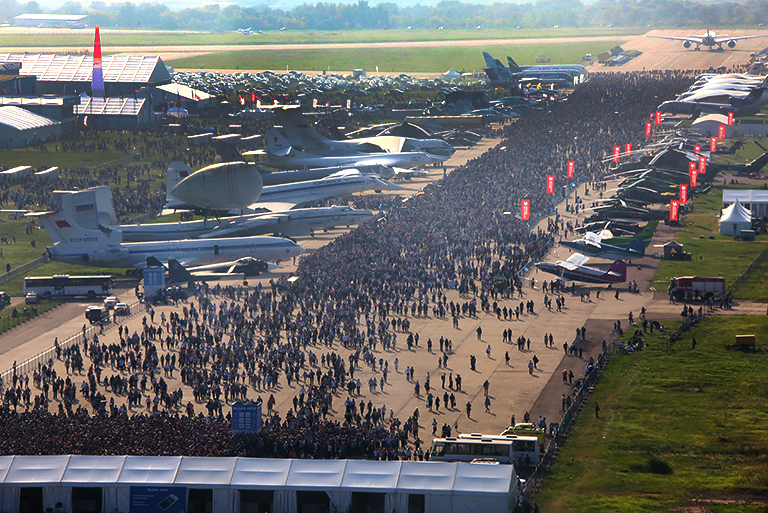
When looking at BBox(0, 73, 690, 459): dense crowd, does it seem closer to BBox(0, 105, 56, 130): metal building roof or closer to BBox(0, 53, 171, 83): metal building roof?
BBox(0, 105, 56, 130): metal building roof

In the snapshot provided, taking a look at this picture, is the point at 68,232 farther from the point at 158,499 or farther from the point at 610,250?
the point at 610,250

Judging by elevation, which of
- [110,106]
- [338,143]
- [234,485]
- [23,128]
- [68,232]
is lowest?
[234,485]

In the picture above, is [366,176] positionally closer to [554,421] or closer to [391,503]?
[554,421]

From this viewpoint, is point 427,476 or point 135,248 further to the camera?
point 135,248

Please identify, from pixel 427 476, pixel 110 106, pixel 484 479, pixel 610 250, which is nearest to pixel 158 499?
pixel 427 476

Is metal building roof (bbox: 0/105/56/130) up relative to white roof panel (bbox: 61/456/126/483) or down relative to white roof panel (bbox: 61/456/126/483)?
up

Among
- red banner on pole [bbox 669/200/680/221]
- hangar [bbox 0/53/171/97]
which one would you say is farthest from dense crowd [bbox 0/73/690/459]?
hangar [bbox 0/53/171/97]

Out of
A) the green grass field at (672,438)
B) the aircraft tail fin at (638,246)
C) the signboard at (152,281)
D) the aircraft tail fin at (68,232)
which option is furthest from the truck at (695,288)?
the aircraft tail fin at (68,232)
